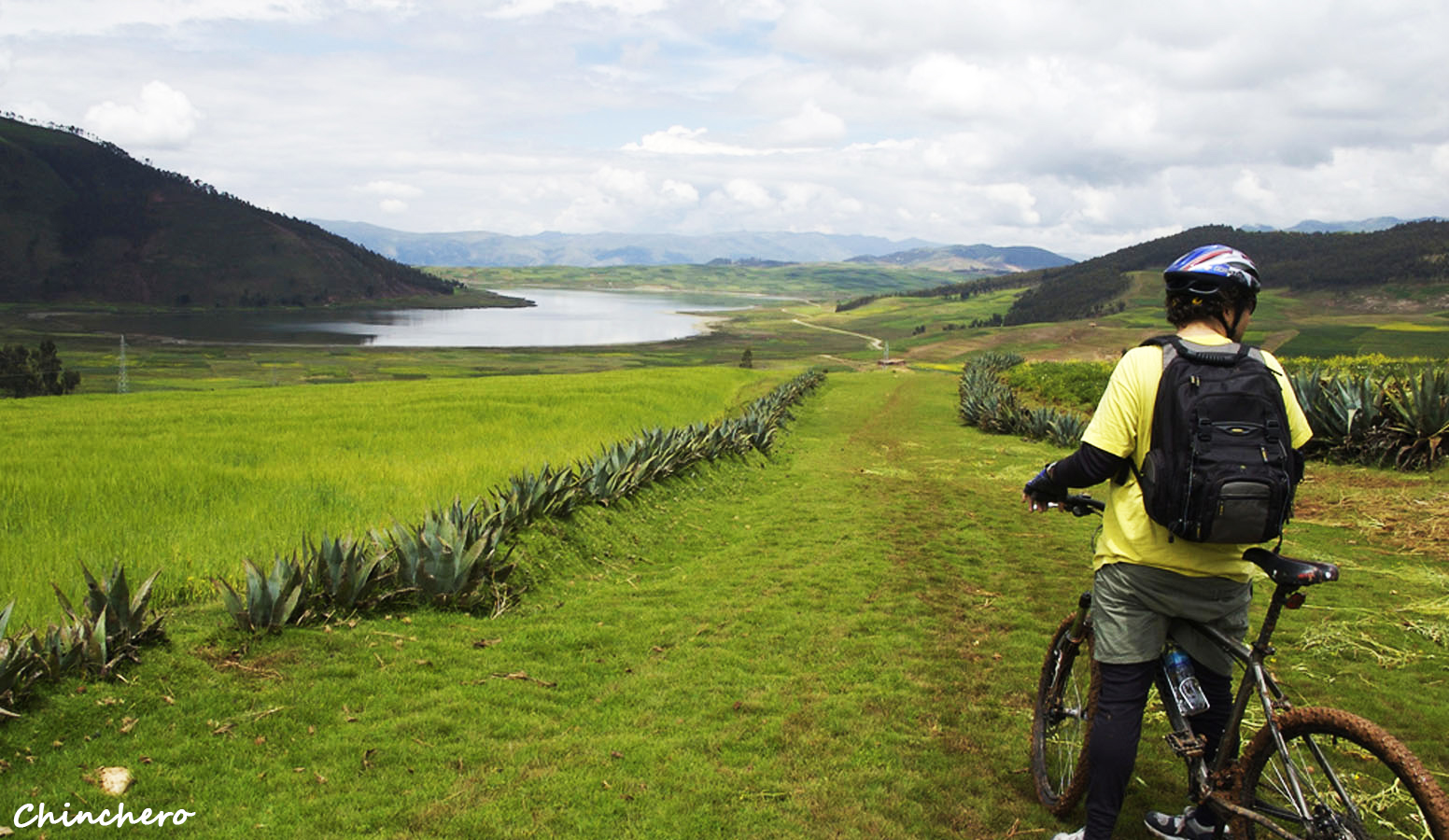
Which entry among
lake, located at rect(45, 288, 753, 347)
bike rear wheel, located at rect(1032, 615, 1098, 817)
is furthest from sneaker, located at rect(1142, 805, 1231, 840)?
lake, located at rect(45, 288, 753, 347)

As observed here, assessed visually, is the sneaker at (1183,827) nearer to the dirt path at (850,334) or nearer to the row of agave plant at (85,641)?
the row of agave plant at (85,641)

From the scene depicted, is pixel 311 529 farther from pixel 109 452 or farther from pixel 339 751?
pixel 109 452

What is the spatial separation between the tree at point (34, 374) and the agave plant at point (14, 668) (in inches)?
2138

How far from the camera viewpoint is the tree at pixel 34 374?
165 ft

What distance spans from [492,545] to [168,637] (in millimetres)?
2335

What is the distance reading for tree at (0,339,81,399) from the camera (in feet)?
165

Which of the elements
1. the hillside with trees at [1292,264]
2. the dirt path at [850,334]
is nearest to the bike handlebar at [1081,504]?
the dirt path at [850,334]

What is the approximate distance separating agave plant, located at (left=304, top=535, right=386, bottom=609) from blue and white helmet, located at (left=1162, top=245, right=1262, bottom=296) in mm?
4933

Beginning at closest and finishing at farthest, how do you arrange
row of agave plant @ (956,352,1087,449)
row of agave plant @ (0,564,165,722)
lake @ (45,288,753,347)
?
row of agave plant @ (0,564,165,722), row of agave plant @ (956,352,1087,449), lake @ (45,288,753,347)

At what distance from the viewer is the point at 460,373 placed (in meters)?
68.0

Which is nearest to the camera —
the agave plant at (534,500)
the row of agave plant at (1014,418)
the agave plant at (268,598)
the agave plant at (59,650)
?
the agave plant at (59,650)

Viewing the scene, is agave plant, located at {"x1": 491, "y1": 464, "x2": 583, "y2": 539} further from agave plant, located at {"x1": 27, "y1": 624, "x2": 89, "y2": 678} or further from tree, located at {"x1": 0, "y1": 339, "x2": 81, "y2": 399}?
tree, located at {"x1": 0, "y1": 339, "x2": 81, "y2": 399}

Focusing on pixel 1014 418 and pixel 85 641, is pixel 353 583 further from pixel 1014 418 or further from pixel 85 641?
pixel 1014 418

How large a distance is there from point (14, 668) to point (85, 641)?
381mm
